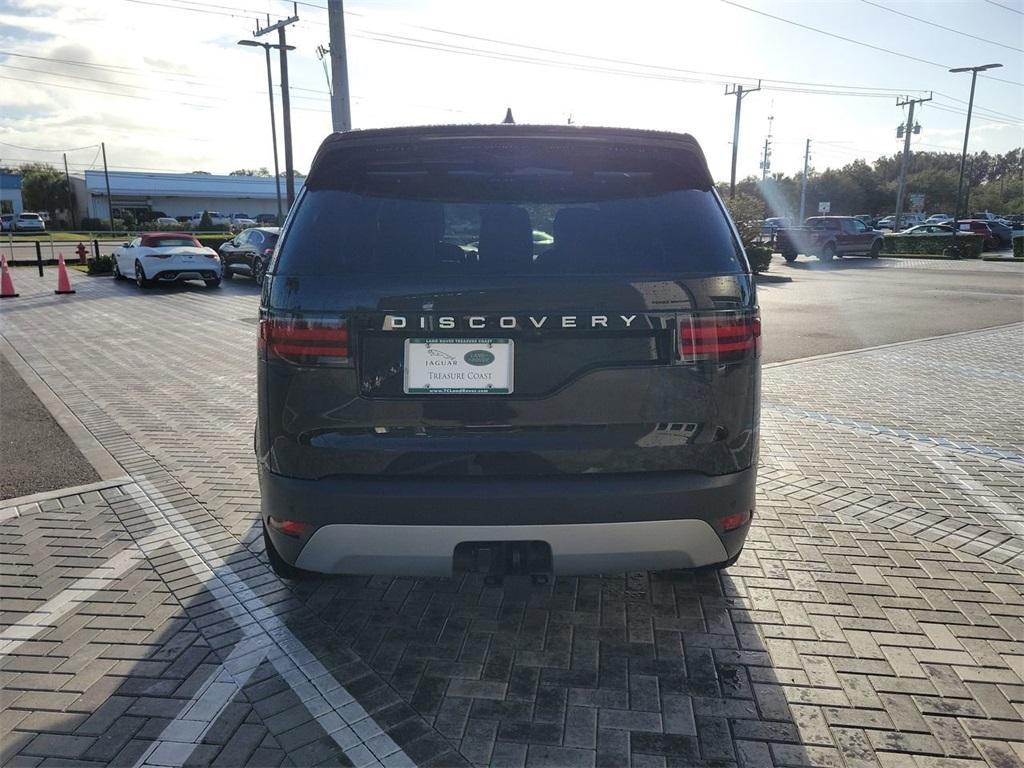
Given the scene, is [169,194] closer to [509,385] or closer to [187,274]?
[187,274]

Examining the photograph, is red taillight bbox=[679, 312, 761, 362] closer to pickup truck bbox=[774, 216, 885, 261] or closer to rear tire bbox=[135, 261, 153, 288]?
rear tire bbox=[135, 261, 153, 288]

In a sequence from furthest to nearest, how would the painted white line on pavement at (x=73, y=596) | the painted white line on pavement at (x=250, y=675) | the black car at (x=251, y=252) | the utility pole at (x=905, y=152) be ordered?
1. the utility pole at (x=905, y=152)
2. the black car at (x=251, y=252)
3. the painted white line on pavement at (x=73, y=596)
4. the painted white line on pavement at (x=250, y=675)

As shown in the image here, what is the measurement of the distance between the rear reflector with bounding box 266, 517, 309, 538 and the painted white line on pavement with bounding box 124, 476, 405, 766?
0.59 meters

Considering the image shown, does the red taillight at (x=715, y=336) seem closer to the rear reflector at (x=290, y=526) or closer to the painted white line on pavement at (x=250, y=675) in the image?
the rear reflector at (x=290, y=526)

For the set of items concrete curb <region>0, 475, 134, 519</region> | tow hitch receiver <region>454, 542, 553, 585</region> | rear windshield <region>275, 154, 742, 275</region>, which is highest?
rear windshield <region>275, 154, 742, 275</region>

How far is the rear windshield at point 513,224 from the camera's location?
2.56 m

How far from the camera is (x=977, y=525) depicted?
13.8 feet

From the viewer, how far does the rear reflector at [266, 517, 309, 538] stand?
104 inches

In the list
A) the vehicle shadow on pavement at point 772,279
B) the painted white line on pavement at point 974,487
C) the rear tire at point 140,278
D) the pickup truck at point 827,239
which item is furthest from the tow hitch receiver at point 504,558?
the pickup truck at point 827,239

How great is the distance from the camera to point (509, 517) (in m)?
2.51

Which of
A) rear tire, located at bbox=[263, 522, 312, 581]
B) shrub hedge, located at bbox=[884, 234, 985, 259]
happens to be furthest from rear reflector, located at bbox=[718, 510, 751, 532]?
shrub hedge, located at bbox=[884, 234, 985, 259]

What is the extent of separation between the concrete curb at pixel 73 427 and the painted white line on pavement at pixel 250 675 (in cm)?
184

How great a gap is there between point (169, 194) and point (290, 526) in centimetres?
9319

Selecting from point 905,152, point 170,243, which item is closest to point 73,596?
point 170,243
